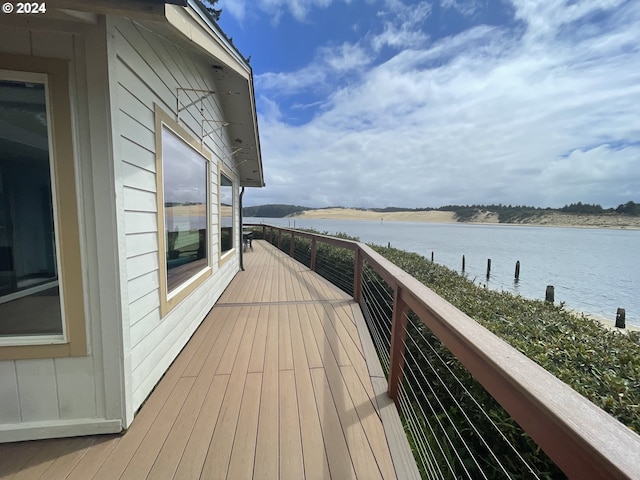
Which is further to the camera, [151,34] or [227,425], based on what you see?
[151,34]

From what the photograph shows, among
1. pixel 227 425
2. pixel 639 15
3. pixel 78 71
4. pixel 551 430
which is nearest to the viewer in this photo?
pixel 551 430

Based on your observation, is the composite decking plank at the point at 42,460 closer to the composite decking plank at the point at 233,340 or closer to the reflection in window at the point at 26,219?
the reflection in window at the point at 26,219

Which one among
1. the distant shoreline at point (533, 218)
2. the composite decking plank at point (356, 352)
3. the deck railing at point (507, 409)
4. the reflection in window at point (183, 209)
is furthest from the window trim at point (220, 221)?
the distant shoreline at point (533, 218)

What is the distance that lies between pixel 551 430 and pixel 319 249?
277 inches

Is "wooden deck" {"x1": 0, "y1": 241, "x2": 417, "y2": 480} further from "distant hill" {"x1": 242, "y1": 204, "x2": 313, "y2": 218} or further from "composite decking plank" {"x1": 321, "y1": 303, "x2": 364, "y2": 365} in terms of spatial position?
"distant hill" {"x1": 242, "y1": 204, "x2": 313, "y2": 218}

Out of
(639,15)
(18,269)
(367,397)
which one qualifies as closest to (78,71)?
(18,269)

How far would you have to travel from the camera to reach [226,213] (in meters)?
5.02

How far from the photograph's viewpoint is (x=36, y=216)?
1.59m

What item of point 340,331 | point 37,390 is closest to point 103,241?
point 37,390

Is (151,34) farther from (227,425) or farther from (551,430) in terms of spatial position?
(551,430)

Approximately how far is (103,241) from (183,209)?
129cm

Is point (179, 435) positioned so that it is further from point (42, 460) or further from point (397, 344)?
point (397, 344)

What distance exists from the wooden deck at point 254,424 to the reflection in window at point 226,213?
210 centimetres

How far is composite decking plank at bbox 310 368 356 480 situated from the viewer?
1.42m
